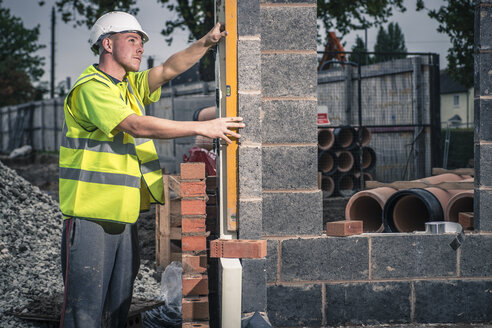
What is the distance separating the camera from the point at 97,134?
10.8 ft

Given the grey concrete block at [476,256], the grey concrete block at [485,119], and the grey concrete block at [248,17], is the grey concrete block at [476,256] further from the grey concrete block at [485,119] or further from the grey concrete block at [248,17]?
the grey concrete block at [248,17]

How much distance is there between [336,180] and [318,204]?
1021cm

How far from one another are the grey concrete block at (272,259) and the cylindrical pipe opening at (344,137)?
10.2 metres

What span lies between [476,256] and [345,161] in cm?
1010

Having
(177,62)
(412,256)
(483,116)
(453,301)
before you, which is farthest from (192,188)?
(483,116)

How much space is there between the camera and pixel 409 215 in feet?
20.4

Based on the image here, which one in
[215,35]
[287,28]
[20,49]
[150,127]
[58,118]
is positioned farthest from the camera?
[20,49]

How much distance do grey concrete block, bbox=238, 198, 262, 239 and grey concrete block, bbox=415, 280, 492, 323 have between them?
136 cm

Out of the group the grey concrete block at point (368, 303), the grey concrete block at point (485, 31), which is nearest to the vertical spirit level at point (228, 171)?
the grey concrete block at point (368, 303)

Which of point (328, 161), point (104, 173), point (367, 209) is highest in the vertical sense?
point (328, 161)

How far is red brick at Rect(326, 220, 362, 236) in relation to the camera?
4.24 m

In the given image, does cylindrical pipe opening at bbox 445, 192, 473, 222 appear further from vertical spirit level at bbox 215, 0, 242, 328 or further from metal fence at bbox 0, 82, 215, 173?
metal fence at bbox 0, 82, 215, 173

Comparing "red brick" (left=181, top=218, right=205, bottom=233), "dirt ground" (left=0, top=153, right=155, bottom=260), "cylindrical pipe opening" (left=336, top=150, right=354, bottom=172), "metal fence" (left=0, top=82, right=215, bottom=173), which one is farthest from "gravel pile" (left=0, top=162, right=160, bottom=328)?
"metal fence" (left=0, top=82, right=215, bottom=173)

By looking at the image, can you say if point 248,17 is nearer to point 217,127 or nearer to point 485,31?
point 217,127
